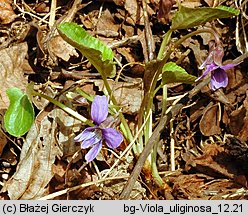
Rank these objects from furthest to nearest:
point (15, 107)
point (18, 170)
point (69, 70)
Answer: point (69, 70)
point (18, 170)
point (15, 107)

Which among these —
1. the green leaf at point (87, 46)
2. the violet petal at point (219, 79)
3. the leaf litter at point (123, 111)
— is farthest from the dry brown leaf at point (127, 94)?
the violet petal at point (219, 79)

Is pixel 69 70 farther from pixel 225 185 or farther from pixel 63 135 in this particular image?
pixel 225 185

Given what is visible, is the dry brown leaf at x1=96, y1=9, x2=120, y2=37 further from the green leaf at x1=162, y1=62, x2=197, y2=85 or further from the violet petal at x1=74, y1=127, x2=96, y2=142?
the violet petal at x1=74, y1=127, x2=96, y2=142

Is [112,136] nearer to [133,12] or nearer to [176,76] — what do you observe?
[176,76]

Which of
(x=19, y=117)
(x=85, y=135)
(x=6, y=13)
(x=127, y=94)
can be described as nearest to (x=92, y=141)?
(x=85, y=135)

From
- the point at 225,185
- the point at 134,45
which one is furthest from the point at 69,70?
the point at 225,185

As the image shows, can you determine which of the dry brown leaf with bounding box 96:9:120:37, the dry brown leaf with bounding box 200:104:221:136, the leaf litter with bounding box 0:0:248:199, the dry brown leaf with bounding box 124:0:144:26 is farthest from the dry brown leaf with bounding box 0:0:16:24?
the dry brown leaf with bounding box 200:104:221:136
